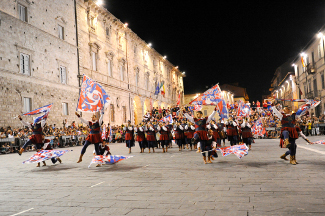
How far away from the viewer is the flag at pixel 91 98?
12.1m

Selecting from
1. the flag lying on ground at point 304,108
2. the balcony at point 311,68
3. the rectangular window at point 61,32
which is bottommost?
the flag lying on ground at point 304,108

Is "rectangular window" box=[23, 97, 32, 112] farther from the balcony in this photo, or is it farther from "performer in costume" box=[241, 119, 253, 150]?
the balcony

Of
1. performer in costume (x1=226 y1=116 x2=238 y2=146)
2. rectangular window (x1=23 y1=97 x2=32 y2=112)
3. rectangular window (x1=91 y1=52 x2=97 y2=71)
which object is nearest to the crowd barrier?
rectangular window (x1=23 y1=97 x2=32 y2=112)

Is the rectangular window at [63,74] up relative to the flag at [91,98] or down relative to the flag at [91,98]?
up

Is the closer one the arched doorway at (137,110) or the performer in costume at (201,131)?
the performer in costume at (201,131)

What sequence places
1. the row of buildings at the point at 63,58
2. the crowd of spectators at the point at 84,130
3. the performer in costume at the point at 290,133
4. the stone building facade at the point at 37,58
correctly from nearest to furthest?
the performer in costume at the point at 290,133
the crowd of spectators at the point at 84,130
the stone building facade at the point at 37,58
the row of buildings at the point at 63,58

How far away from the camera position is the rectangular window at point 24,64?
82.7 ft

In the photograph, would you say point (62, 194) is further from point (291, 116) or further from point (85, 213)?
point (291, 116)

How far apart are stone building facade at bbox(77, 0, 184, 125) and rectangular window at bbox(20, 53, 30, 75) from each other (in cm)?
816

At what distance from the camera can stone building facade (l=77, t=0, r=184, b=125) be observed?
117ft

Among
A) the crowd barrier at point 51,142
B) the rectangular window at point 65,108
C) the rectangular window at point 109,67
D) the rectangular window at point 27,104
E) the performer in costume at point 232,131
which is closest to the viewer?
the performer in costume at point 232,131

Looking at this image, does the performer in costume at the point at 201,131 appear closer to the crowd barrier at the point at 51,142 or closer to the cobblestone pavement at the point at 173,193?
the cobblestone pavement at the point at 173,193

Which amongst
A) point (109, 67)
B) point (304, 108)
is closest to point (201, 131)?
point (304, 108)

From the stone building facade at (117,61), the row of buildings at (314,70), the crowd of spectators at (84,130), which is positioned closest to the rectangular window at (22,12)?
the stone building facade at (117,61)
